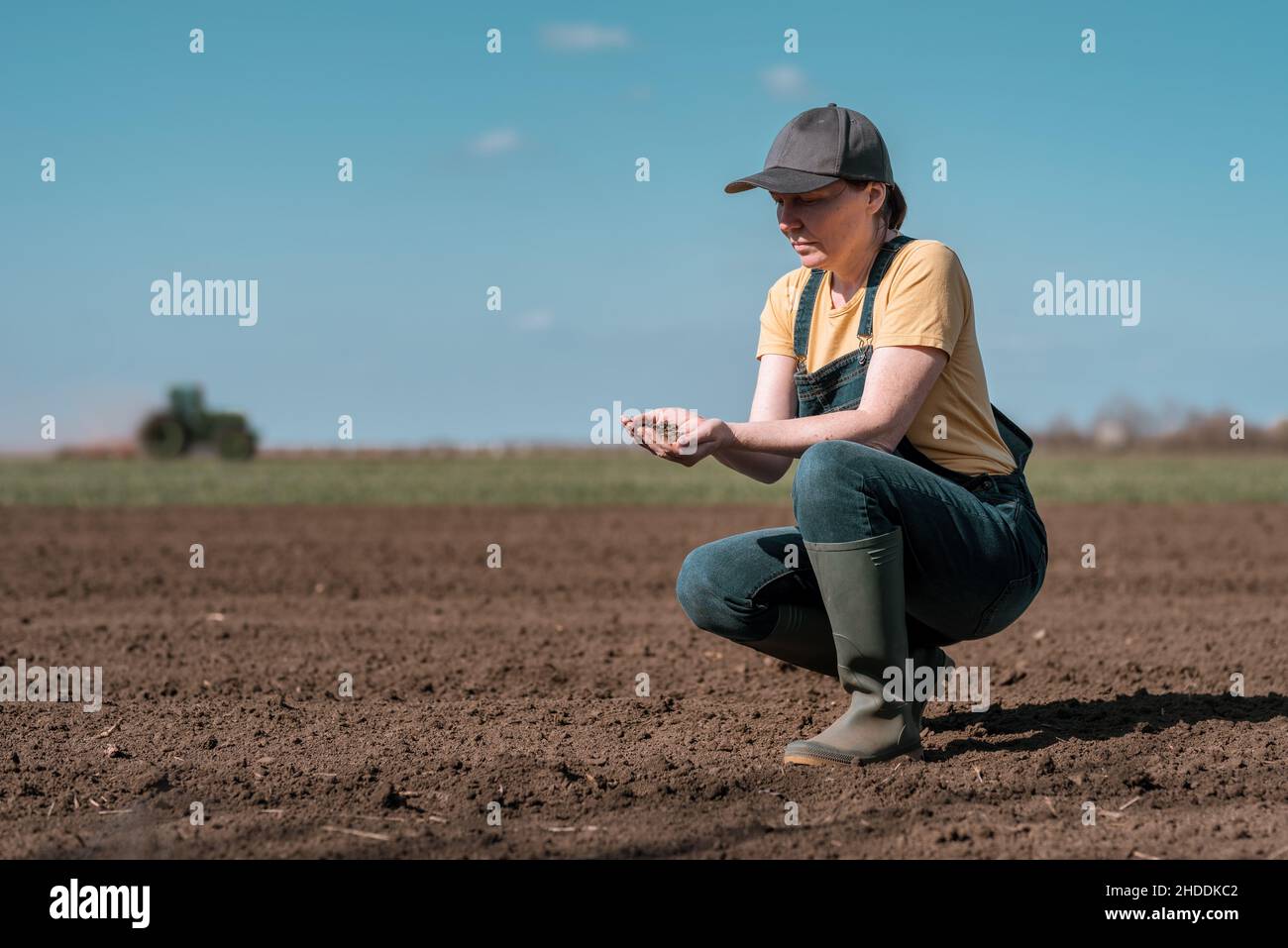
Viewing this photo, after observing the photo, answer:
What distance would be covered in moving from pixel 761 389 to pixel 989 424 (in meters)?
0.70

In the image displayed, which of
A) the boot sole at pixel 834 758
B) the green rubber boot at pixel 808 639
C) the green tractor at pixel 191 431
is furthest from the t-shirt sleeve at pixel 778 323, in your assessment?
the green tractor at pixel 191 431

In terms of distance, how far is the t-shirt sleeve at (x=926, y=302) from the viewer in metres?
3.16

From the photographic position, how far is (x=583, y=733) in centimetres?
396

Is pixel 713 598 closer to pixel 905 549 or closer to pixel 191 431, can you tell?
pixel 905 549

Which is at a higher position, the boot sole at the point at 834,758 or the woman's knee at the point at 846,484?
the woman's knee at the point at 846,484

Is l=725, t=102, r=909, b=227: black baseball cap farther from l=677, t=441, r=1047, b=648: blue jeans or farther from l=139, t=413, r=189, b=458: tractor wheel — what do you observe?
l=139, t=413, r=189, b=458: tractor wheel

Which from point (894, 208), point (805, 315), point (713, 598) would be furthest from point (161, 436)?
point (894, 208)

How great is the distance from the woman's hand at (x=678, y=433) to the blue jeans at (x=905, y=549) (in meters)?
0.27

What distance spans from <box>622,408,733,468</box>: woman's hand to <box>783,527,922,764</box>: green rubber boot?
43 cm

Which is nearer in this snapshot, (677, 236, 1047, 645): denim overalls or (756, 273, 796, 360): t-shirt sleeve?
(677, 236, 1047, 645): denim overalls

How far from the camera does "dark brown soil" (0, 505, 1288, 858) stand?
297 centimetres

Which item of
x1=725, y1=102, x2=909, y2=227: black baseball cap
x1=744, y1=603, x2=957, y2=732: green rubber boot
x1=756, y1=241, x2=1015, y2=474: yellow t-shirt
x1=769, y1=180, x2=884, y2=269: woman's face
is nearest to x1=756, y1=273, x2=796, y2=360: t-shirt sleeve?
x1=756, y1=241, x2=1015, y2=474: yellow t-shirt

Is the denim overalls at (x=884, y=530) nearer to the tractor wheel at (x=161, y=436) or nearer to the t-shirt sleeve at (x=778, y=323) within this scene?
the t-shirt sleeve at (x=778, y=323)
